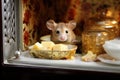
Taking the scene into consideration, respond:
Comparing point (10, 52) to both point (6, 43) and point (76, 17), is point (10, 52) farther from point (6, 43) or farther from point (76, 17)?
point (76, 17)

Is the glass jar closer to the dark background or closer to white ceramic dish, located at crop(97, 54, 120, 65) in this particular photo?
white ceramic dish, located at crop(97, 54, 120, 65)

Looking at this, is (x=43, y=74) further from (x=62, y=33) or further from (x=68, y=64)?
(x=62, y=33)

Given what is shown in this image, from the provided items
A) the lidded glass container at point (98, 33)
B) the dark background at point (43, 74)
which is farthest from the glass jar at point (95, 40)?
the dark background at point (43, 74)

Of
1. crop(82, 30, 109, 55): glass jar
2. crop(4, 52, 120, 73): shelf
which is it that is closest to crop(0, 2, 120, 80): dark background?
crop(4, 52, 120, 73): shelf

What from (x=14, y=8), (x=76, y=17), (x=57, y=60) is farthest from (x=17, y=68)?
(x=76, y=17)

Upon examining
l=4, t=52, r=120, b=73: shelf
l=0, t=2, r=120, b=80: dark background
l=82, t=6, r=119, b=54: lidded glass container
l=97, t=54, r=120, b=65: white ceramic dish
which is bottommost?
l=0, t=2, r=120, b=80: dark background

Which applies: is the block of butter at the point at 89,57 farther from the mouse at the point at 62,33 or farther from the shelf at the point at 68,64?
the mouse at the point at 62,33

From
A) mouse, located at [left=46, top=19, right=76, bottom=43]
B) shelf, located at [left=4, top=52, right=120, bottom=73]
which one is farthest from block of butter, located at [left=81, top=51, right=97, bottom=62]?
mouse, located at [left=46, top=19, right=76, bottom=43]

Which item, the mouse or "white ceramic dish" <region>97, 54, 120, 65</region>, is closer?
"white ceramic dish" <region>97, 54, 120, 65</region>

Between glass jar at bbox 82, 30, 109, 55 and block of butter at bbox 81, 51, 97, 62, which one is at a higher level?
glass jar at bbox 82, 30, 109, 55

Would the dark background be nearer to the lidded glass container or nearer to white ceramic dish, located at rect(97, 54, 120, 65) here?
white ceramic dish, located at rect(97, 54, 120, 65)
